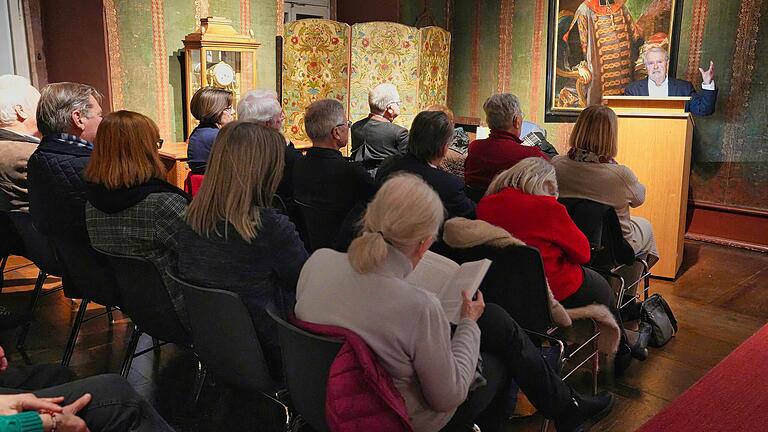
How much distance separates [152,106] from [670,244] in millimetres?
4596

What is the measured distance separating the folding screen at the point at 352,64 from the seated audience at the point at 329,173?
125 inches

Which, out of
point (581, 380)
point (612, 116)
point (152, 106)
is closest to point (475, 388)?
point (581, 380)

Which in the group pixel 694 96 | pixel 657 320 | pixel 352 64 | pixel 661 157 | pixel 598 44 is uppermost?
pixel 598 44

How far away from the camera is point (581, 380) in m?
3.06

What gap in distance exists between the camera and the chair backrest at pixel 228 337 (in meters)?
1.90

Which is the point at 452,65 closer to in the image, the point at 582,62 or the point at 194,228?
the point at 582,62

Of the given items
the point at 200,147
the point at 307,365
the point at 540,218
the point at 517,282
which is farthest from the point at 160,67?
the point at 307,365

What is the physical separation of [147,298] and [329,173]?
3.83ft

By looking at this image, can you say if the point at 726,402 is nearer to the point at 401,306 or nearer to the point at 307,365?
the point at 401,306

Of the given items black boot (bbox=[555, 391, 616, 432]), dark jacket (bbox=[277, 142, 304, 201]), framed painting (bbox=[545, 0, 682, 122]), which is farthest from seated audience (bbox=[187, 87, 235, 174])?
framed painting (bbox=[545, 0, 682, 122])

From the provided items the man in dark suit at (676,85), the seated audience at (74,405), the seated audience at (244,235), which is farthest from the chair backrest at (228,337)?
the man in dark suit at (676,85)

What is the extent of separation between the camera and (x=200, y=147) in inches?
159

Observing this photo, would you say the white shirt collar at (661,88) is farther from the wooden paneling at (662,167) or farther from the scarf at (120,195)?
the scarf at (120,195)

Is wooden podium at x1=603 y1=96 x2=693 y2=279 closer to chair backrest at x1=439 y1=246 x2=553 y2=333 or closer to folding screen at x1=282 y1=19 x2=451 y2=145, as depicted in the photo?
chair backrest at x1=439 y1=246 x2=553 y2=333
